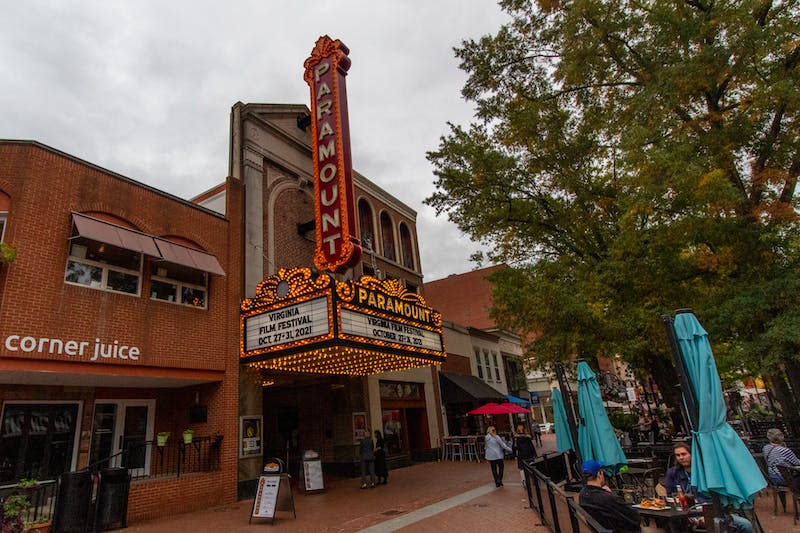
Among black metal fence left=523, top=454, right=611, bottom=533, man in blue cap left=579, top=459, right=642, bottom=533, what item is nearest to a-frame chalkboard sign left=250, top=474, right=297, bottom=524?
black metal fence left=523, top=454, right=611, bottom=533

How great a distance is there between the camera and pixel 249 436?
13195mm

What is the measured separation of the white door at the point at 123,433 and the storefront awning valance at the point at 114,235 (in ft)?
13.5

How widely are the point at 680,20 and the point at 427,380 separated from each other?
56.4 feet

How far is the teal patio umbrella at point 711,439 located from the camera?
5.28 meters

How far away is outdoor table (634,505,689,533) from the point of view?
615 cm

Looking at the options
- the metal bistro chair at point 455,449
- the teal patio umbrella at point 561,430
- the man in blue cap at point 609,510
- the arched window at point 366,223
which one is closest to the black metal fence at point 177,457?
the teal patio umbrella at point 561,430

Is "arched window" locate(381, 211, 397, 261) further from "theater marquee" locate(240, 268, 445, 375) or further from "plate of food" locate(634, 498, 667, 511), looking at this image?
"plate of food" locate(634, 498, 667, 511)

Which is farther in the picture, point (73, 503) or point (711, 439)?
point (73, 503)

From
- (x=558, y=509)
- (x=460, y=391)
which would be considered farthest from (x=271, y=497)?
(x=460, y=391)

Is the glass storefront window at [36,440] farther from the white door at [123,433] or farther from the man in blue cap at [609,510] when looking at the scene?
the man in blue cap at [609,510]

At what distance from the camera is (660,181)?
11812 mm

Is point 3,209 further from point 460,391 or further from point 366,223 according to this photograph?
point 460,391

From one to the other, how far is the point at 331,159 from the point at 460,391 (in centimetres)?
1430

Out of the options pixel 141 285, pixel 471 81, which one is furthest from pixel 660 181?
pixel 141 285
